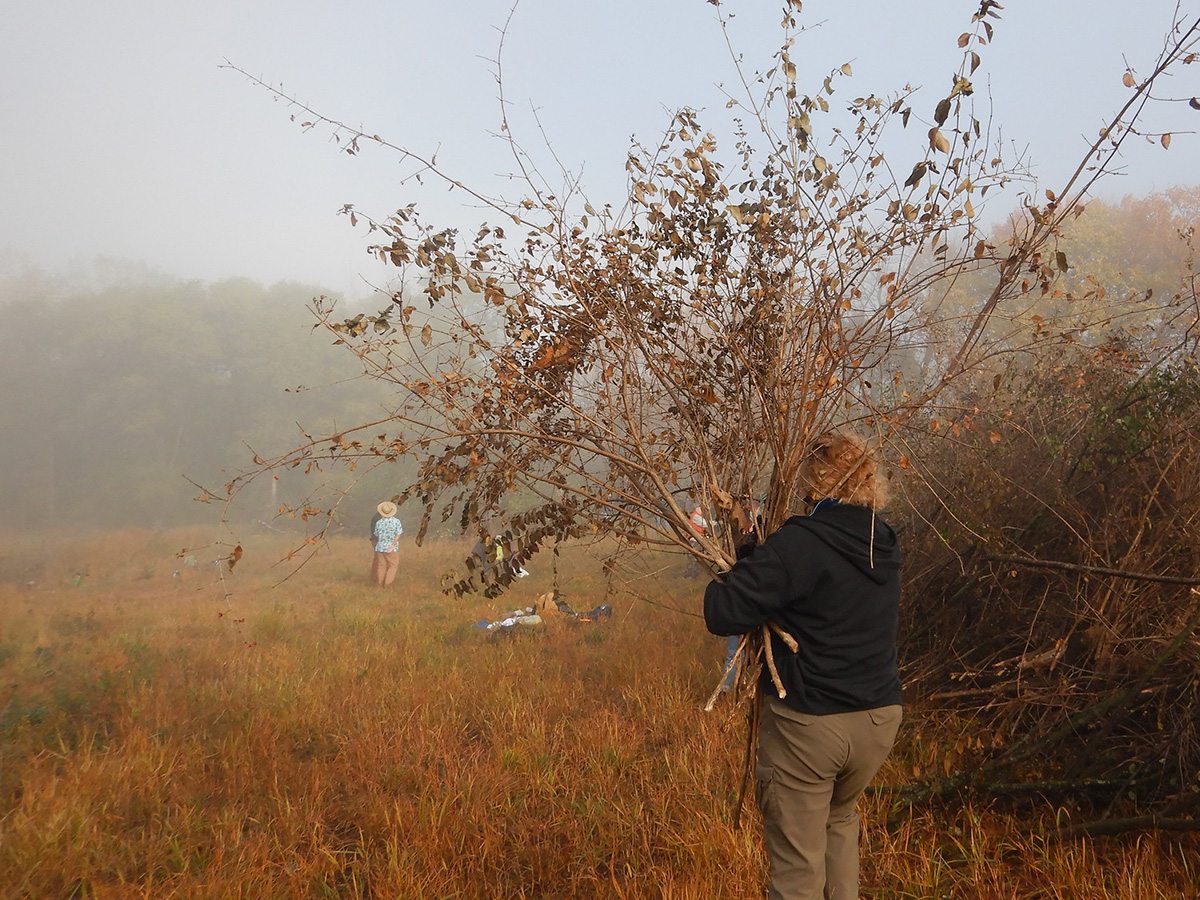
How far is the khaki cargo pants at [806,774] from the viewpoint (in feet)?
6.42

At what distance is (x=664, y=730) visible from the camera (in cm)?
467

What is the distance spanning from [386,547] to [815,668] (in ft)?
38.4

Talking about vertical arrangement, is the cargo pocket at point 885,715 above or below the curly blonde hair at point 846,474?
below

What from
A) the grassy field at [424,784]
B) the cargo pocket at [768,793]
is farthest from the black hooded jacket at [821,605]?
the grassy field at [424,784]

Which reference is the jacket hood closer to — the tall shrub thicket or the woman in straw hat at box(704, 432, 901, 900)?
the woman in straw hat at box(704, 432, 901, 900)

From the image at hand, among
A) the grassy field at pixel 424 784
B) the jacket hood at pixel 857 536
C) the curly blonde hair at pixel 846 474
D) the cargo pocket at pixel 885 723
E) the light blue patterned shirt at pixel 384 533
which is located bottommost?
the grassy field at pixel 424 784

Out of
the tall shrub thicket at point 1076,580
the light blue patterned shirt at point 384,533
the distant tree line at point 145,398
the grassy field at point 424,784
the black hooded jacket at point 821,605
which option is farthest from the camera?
the distant tree line at point 145,398

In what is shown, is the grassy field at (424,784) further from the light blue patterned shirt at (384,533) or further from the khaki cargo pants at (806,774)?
the light blue patterned shirt at (384,533)

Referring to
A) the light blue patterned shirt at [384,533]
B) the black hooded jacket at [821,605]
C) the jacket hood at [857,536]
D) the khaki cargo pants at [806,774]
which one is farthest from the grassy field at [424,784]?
the light blue patterned shirt at [384,533]

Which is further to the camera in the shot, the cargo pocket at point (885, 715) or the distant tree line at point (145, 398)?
the distant tree line at point (145, 398)

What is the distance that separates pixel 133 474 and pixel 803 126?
101 ft

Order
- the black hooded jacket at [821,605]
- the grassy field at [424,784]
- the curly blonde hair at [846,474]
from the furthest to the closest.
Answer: the grassy field at [424,784] < the curly blonde hair at [846,474] < the black hooded jacket at [821,605]

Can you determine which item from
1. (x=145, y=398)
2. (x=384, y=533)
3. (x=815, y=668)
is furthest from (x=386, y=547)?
(x=145, y=398)

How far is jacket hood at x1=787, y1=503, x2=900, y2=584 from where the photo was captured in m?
1.98
